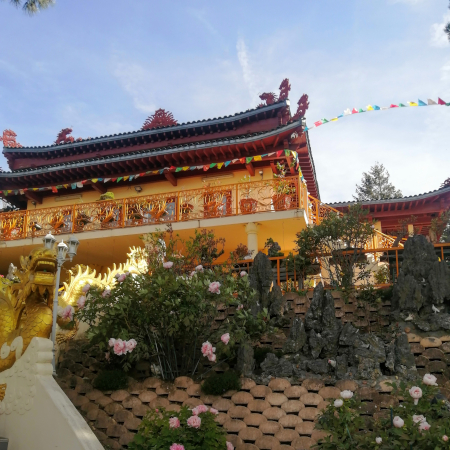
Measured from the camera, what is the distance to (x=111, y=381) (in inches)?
310

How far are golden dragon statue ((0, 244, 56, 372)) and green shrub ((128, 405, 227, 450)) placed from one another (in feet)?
6.32

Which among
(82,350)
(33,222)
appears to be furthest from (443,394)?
(33,222)

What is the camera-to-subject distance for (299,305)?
9.89 meters

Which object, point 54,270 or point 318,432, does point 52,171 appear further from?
point 318,432

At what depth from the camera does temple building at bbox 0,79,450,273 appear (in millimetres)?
14469

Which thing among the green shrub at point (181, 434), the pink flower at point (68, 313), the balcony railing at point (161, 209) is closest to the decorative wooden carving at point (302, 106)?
the balcony railing at point (161, 209)

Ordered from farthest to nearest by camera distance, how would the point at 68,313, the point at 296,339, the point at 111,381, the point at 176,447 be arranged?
1. the point at 68,313
2. the point at 296,339
3. the point at 111,381
4. the point at 176,447

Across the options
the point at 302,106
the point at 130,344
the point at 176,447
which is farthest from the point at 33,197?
the point at 176,447

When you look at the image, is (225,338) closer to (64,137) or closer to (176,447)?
(176,447)

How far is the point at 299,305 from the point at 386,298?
1.62 meters

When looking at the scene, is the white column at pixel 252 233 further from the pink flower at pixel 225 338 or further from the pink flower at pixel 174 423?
the pink flower at pixel 174 423

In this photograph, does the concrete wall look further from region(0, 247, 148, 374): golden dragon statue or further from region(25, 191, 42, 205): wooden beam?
region(25, 191, 42, 205): wooden beam

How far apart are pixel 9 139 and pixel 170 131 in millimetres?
8274

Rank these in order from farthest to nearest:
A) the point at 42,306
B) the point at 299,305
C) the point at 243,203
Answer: the point at 243,203
the point at 299,305
the point at 42,306
